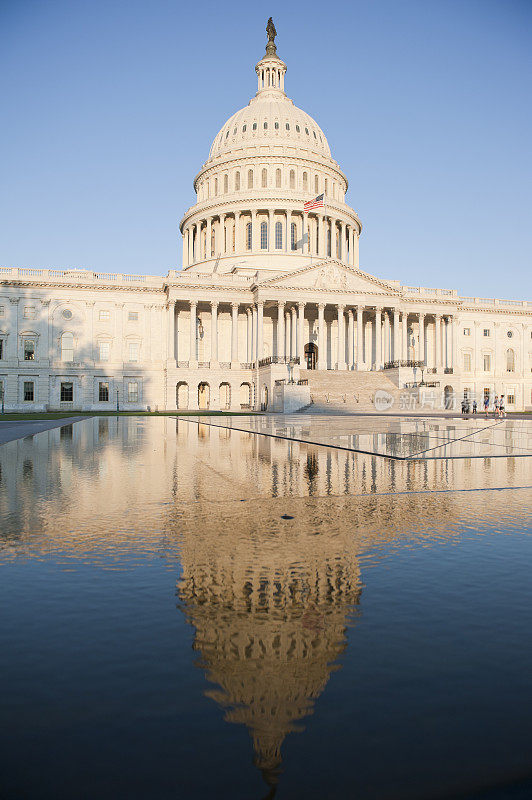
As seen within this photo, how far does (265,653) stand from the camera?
299 cm

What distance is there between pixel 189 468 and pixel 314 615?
798 cm

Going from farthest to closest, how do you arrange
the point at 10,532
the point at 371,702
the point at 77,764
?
the point at 10,532 → the point at 371,702 → the point at 77,764

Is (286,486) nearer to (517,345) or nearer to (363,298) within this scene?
(363,298)

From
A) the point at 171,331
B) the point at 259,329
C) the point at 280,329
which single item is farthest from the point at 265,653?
the point at 171,331

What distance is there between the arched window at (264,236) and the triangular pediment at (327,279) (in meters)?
16.2

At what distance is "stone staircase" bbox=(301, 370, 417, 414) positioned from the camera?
55094mm

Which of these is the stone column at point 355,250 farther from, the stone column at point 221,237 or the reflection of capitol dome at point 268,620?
the reflection of capitol dome at point 268,620

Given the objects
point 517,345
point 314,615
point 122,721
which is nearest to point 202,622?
point 314,615

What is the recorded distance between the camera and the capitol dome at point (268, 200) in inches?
3187

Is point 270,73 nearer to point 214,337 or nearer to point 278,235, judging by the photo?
point 278,235

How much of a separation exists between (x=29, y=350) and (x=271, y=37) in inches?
2927

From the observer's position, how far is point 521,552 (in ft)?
16.7

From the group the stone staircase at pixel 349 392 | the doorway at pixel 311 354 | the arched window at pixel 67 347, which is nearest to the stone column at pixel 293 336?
the doorway at pixel 311 354

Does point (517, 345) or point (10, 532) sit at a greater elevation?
point (517, 345)
